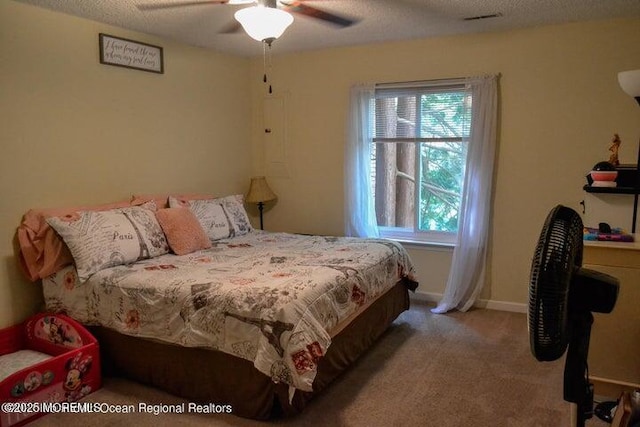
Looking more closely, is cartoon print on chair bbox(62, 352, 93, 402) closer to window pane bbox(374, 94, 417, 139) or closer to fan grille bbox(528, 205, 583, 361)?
fan grille bbox(528, 205, 583, 361)

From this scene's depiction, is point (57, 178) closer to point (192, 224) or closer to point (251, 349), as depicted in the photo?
point (192, 224)

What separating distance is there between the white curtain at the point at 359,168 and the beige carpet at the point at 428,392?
1166mm

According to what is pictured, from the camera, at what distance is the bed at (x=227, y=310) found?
2.21 meters

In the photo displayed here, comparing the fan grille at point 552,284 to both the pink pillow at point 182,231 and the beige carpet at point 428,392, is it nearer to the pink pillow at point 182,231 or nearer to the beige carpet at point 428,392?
the beige carpet at point 428,392

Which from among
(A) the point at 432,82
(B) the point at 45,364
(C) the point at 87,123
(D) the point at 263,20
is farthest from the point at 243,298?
(A) the point at 432,82

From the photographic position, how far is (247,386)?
7.48 ft

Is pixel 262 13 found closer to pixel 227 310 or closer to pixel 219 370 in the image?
pixel 227 310

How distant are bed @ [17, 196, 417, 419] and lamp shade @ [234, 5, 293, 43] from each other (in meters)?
1.31

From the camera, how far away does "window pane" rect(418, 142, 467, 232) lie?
154 inches

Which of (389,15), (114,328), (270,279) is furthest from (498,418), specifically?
(389,15)

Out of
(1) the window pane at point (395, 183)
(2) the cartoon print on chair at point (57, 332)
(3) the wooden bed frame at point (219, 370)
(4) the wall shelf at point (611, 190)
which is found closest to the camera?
(3) the wooden bed frame at point (219, 370)

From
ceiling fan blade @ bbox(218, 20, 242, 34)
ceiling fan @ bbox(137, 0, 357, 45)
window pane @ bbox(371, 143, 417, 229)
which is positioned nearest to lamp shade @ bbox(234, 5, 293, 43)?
ceiling fan @ bbox(137, 0, 357, 45)

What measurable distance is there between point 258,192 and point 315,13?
1.95 metres

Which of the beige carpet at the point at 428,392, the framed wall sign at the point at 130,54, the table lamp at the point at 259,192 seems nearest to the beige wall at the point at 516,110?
the table lamp at the point at 259,192
